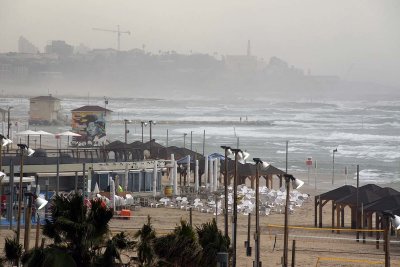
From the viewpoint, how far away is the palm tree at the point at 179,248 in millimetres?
8930

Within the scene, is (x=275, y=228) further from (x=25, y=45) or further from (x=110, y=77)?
(x=25, y=45)

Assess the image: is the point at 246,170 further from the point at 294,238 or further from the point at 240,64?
the point at 240,64

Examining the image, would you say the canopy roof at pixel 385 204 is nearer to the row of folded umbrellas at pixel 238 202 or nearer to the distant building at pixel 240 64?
the row of folded umbrellas at pixel 238 202

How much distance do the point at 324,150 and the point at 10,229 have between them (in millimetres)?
28365

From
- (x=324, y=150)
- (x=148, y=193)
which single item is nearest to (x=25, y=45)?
(x=324, y=150)

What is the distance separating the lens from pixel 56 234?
825 cm

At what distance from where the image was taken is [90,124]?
1469 inches

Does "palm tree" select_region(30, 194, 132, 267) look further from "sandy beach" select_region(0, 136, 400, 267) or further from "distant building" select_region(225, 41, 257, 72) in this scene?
"distant building" select_region(225, 41, 257, 72)

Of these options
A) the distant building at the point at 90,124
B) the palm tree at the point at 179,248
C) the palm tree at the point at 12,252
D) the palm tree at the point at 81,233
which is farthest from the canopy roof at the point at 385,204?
the distant building at the point at 90,124

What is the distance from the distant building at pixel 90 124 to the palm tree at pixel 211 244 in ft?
84.2

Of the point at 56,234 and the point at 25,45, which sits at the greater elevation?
the point at 25,45

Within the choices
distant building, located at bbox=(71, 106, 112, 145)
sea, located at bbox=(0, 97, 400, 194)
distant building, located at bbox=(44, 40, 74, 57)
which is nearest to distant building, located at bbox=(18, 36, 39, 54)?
distant building, located at bbox=(44, 40, 74, 57)

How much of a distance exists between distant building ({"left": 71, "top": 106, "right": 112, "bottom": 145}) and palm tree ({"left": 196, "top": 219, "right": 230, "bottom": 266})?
84.2 ft

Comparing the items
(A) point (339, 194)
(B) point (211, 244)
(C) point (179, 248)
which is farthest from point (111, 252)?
(A) point (339, 194)
